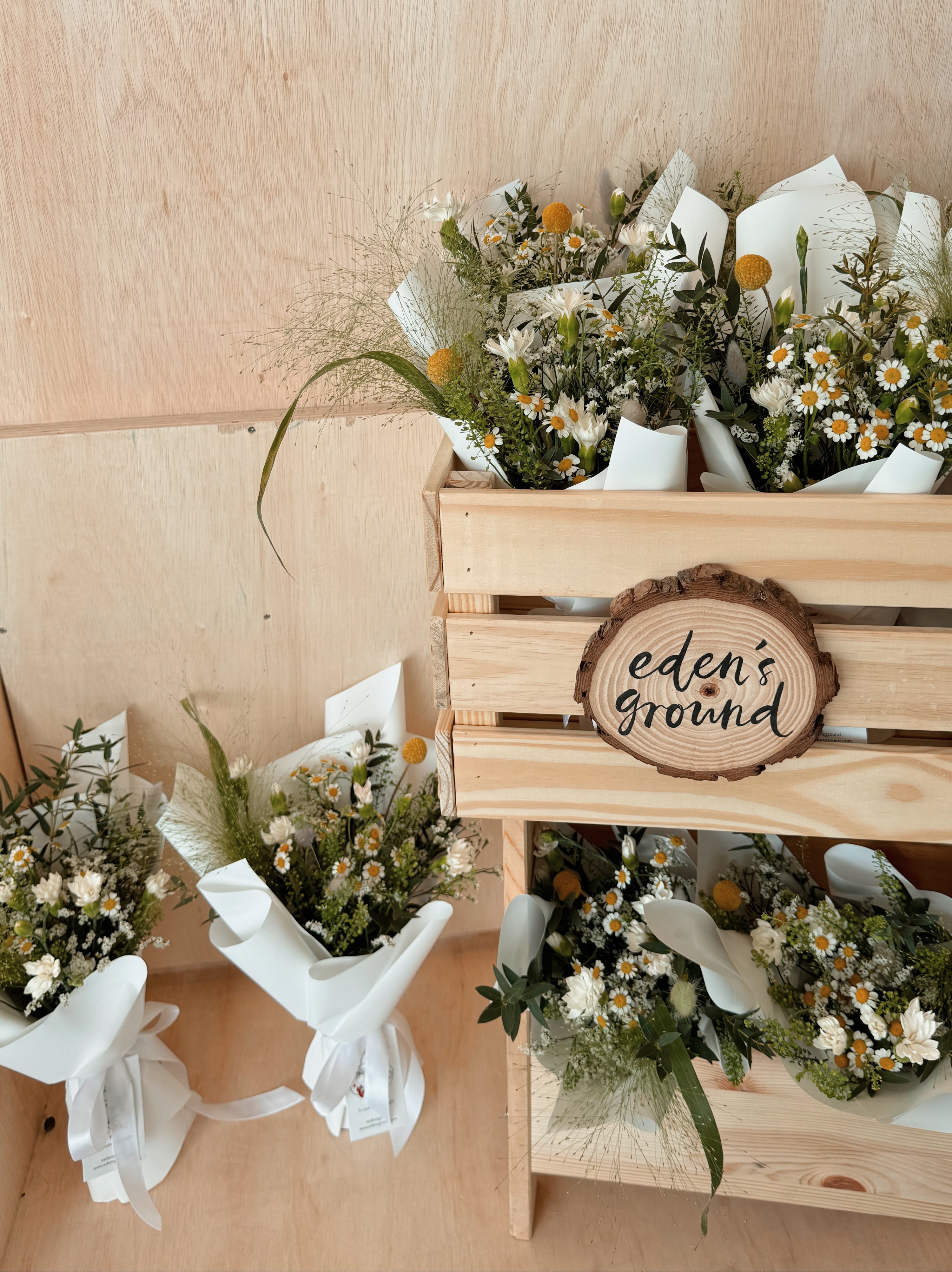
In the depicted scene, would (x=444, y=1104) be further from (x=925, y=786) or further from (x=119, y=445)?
(x=119, y=445)

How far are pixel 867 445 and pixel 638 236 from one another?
0.96ft

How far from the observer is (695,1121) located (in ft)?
2.61

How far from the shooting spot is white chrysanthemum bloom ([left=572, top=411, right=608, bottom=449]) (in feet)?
2.19

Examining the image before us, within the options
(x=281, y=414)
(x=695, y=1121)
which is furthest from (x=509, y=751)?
(x=281, y=414)

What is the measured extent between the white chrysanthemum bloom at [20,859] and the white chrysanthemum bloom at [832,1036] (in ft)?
2.71

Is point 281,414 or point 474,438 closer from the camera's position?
point 474,438

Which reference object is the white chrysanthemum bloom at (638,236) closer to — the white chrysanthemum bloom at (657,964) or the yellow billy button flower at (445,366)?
the yellow billy button flower at (445,366)

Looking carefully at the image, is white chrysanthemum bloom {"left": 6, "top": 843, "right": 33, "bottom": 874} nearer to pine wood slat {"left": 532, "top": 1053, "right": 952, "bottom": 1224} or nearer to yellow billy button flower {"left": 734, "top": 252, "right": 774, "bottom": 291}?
pine wood slat {"left": 532, "top": 1053, "right": 952, "bottom": 1224}

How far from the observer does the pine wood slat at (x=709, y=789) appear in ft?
2.44

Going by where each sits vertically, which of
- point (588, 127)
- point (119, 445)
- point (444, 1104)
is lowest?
point (444, 1104)

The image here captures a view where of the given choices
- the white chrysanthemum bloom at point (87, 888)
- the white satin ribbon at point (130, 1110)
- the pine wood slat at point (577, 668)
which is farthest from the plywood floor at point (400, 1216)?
the pine wood slat at point (577, 668)

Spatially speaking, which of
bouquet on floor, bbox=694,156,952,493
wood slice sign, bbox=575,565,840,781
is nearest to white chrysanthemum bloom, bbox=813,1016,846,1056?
wood slice sign, bbox=575,565,840,781

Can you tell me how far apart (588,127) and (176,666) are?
78 cm

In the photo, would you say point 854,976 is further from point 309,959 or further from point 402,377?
point 402,377
